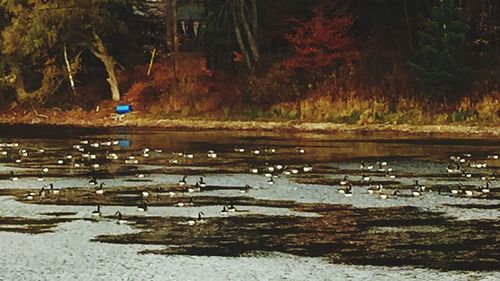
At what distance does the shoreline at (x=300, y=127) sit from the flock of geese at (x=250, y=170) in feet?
28.8

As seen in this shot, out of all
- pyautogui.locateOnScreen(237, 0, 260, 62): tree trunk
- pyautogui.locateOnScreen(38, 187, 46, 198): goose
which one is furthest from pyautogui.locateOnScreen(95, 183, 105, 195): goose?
pyautogui.locateOnScreen(237, 0, 260, 62): tree trunk

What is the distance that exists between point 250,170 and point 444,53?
2064 centimetres

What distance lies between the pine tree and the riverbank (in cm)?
315

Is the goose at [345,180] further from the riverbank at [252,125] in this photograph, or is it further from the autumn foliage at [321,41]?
the autumn foliage at [321,41]

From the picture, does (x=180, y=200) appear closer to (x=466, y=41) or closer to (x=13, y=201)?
(x=13, y=201)

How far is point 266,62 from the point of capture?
62.7 m

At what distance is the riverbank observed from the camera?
47.4m

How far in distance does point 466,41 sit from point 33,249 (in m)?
36.8

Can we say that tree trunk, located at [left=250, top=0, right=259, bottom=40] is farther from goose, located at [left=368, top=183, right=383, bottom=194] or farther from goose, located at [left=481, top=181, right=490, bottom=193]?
goose, located at [left=481, top=181, right=490, bottom=193]

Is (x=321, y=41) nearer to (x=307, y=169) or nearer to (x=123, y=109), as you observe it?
(x=123, y=109)

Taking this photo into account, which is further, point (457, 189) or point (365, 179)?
point (365, 179)

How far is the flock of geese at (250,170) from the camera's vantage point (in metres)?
26.9

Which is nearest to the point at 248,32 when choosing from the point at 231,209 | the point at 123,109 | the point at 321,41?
the point at 321,41

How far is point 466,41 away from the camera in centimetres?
5347
